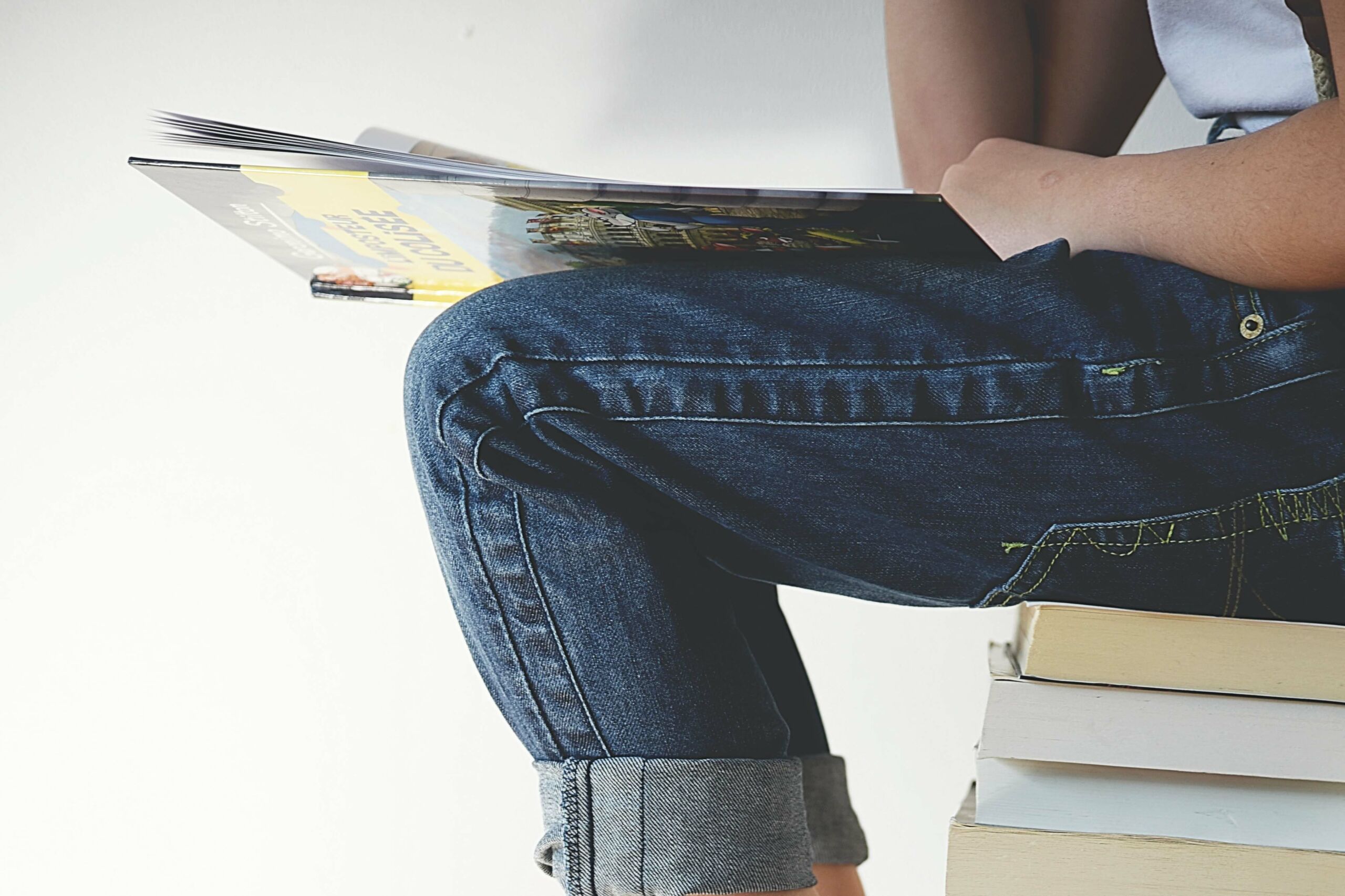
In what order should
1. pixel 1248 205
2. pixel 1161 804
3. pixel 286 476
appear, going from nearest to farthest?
pixel 1248 205 < pixel 1161 804 < pixel 286 476

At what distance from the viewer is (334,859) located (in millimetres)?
1036

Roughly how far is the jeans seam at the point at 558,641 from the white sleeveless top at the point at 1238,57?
39 centimetres

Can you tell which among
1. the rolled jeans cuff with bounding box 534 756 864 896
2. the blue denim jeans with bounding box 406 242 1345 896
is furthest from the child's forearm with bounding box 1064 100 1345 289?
the rolled jeans cuff with bounding box 534 756 864 896

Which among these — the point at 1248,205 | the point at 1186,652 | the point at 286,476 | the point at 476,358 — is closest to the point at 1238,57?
the point at 1248,205

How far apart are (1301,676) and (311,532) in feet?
2.61

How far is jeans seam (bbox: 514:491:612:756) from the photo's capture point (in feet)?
1.45

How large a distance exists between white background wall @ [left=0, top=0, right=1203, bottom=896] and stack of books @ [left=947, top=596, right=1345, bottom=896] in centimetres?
49

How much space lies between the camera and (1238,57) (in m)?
0.52

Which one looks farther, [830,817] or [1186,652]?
[830,817]

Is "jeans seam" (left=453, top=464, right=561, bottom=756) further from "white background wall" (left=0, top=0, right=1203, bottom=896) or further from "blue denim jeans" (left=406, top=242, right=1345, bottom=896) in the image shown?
"white background wall" (left=0, top=0, right=1203, bottom=896)

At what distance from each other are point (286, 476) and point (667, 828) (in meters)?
0.66

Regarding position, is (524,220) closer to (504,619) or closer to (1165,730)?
(504,619)

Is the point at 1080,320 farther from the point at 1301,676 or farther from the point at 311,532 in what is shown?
the point at 311,532

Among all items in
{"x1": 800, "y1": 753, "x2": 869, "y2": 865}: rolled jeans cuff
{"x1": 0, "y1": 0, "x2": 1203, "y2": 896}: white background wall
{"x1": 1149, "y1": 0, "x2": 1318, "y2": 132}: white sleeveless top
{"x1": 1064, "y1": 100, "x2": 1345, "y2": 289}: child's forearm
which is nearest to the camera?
{"x1": 1064, "y1": 100, "x2": 1345, "y2": 289}: child's forearm
